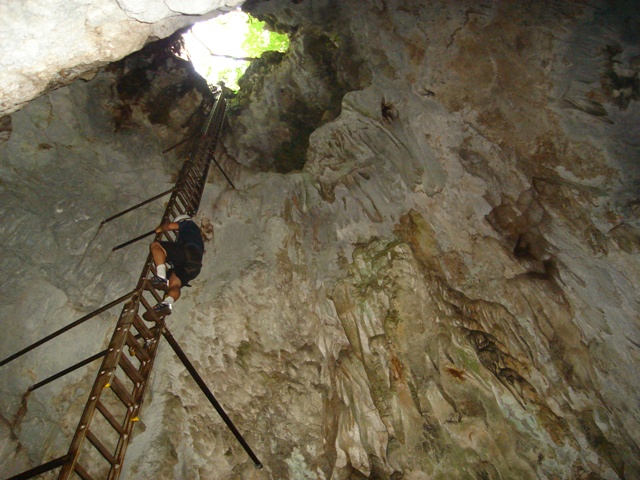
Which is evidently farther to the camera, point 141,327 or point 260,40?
point 260,40

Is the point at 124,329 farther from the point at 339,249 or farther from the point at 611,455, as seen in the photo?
the point at 611,455

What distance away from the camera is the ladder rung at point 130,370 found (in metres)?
2.83

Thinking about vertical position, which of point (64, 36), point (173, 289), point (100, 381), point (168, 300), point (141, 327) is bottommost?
point (173, 289)

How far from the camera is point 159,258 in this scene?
412cm

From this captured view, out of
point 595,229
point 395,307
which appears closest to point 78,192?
point 395,307

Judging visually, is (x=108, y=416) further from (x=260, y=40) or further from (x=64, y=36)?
(x=260, y=40)

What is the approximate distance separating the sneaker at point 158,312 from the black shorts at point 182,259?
2.51 feet

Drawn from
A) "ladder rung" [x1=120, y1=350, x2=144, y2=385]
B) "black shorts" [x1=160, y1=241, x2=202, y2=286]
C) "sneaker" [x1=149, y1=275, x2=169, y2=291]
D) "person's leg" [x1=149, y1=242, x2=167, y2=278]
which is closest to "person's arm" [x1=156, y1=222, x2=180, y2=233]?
"black shorts" [x1=160, y1=241, x2=202, y2=286]

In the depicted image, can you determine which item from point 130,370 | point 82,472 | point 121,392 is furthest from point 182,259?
point 82,472

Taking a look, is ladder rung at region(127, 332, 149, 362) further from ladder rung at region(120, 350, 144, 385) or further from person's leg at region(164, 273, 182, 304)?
person's leg at region(164, 273, 182, 304)

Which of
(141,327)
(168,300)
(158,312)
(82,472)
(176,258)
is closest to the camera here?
(82,472)

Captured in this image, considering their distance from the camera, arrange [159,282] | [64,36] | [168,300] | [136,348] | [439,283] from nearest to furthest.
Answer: [64,36] < [136,348] < [168,300] < [159,282] < [439,283]

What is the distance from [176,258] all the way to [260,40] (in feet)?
25.5

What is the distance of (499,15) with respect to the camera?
530cm
